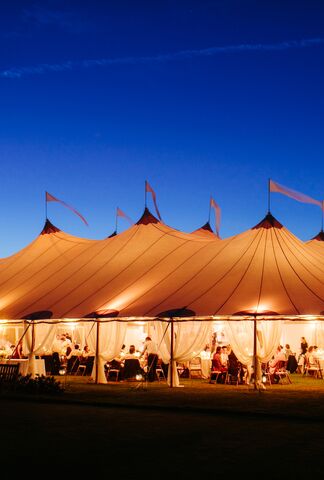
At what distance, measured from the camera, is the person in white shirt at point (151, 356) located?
15.6 meters

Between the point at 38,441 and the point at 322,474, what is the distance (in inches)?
116

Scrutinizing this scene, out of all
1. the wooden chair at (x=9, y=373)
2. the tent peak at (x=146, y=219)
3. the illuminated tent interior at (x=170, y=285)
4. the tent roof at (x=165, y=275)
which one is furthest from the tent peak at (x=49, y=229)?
the wooden chair at (x=9, y=373)

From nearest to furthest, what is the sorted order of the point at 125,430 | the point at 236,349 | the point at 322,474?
the point at 322,474, the point at 125,430, the point at 236,349

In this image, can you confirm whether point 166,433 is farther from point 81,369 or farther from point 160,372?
point 81,369

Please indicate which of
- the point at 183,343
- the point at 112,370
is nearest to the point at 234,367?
the point at 183,343

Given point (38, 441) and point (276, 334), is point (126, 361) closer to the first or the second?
point (276, 334)

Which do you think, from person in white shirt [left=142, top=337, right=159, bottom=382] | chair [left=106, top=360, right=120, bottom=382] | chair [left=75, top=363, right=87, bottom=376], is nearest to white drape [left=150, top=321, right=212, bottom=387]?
person in white shirt [left=142, top=337, right=159, bottom=382]

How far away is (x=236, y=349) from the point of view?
1416cm

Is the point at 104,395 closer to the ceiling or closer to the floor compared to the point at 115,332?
closer to the floor

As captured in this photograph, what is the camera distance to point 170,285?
49.4 ft

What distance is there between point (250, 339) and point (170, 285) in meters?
2.05

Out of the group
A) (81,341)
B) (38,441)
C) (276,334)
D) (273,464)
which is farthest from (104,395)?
(81,341)

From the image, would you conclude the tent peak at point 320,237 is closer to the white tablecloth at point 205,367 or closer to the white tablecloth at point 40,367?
the white tablecloth at point 205,367

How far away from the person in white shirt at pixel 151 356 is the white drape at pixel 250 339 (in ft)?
6.26
